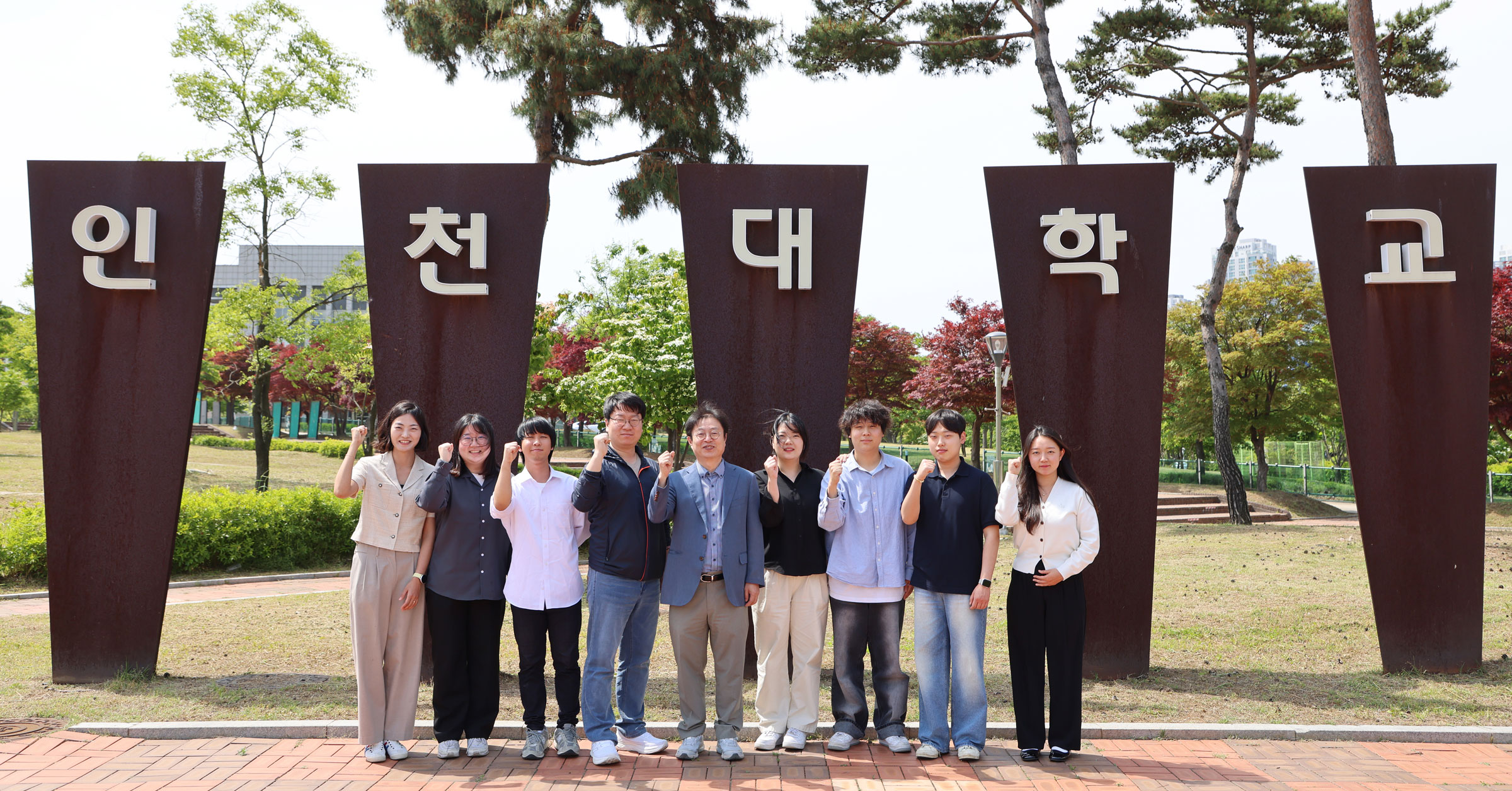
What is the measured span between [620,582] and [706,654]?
0.54m

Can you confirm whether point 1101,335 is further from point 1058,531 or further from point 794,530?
point 794,530

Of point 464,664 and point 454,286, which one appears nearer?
point 464,664

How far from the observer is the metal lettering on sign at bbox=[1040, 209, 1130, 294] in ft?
19.3

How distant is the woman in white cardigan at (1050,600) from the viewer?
445 centimetres

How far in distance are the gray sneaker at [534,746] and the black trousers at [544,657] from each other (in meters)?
0.03

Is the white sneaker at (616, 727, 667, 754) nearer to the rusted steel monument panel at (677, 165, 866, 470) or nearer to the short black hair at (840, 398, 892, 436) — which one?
the short black hair at (840, 398, 892, 436)

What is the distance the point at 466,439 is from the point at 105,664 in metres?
3.27

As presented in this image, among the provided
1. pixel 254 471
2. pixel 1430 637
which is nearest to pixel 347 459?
pixel 1430 637

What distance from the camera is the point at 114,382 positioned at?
5902 millimetres

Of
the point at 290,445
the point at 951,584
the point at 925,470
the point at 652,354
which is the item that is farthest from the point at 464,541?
the point at 290,445

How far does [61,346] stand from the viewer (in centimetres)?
591

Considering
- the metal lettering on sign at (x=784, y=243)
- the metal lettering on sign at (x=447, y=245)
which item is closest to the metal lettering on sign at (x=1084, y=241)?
the metal lettering on sign at (x=784, y=243)

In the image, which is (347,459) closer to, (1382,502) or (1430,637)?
(1382,502)

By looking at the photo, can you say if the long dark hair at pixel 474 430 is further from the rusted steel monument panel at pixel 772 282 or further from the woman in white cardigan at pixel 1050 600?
the woman in white cardigan at pixel 1050 600
